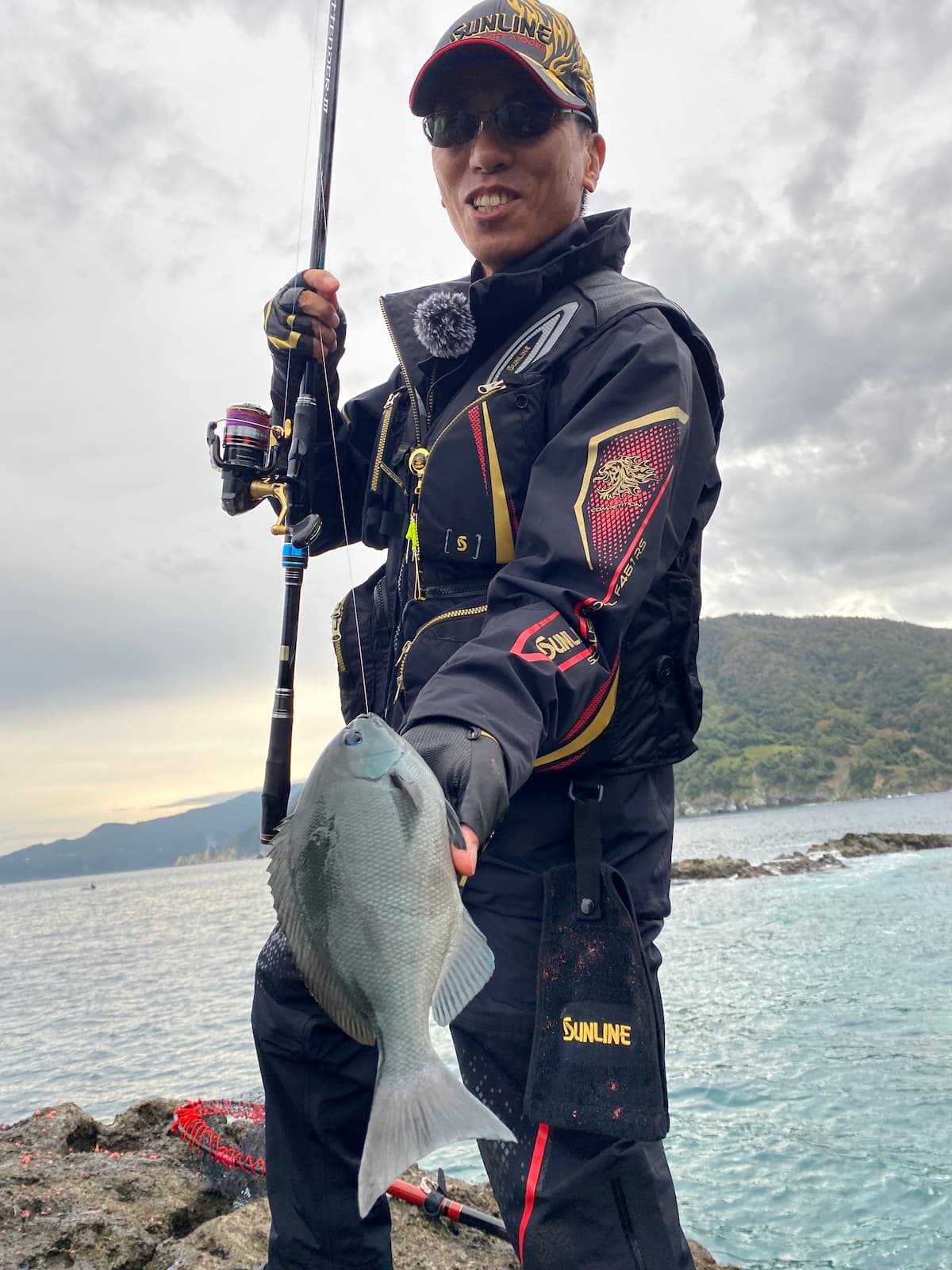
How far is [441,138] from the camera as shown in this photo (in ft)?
9.96

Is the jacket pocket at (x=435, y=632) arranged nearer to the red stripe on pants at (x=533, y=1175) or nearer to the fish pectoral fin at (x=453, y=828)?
the fish pectoral fin at (x=453, y=828)

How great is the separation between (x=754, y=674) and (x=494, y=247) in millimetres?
175266

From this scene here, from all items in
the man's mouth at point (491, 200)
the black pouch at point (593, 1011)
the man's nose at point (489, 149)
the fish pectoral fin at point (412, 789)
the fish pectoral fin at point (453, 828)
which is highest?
the man's nose at point (489, 149)

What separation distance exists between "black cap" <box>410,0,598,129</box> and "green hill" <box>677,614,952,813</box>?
137215mm

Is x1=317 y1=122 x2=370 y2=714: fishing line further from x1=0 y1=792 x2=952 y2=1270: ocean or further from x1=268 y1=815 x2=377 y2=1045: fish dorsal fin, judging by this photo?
x1=0 y1=792 x2=952 y2=1270: ocean

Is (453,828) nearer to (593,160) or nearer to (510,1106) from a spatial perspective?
(510,1106)

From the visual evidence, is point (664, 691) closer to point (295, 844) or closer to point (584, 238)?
point (295, 844)

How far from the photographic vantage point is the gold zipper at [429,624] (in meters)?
2.55

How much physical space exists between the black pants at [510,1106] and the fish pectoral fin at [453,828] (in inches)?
33.8

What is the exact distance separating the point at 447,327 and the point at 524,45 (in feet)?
2.80

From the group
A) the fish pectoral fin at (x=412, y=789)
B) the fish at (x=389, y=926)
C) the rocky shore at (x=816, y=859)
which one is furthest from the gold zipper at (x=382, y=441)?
the rocky shore at (x=816, y=859)

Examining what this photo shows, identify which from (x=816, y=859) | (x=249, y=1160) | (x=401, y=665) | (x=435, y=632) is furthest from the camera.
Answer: (x=816, y=859)

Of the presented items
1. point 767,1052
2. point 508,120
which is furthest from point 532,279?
point 767,1052

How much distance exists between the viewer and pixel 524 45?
2758 millimetres
